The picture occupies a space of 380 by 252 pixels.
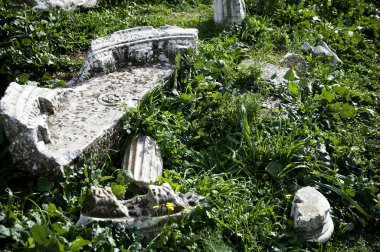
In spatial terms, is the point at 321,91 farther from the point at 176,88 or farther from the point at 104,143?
the point at 104,143

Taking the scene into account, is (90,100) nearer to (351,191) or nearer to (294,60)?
(351,191)

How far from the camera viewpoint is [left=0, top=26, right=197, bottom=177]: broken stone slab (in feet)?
13.3

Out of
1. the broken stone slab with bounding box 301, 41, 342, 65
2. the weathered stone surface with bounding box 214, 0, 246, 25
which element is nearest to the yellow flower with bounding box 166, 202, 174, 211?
the broken stone slab with bounding box 301, 41, 342, 65

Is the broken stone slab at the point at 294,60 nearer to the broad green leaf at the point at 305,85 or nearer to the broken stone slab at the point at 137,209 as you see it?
the broad green leaf at the point at 305,85

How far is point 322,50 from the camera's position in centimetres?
653

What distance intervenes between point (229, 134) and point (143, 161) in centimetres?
96

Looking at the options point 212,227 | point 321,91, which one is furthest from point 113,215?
point 321,91

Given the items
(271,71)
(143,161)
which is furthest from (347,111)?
(143,161)

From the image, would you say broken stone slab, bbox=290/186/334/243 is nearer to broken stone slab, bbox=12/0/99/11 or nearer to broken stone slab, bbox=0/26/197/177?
broken stone slab, bbox=0/26/197/177

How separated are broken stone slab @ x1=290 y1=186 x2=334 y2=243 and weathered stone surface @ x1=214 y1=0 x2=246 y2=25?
132 inches

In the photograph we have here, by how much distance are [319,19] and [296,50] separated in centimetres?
113

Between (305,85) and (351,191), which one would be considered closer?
(351,191)

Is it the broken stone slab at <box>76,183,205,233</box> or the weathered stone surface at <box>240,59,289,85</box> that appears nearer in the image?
the broken stone slab at <box>76,183,205,233</box>

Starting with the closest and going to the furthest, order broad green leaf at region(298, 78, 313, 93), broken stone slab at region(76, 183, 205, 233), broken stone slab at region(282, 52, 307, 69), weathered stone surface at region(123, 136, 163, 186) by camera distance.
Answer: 1. broken stone slab at region(76, 183, 205, 233)
2. weathered stone surface at region(123, 136, 163, 186)
3. broad green leaf at region(298, 78, 313, 93)
4. broken stone slab at region(282, 52, 307, 69)
